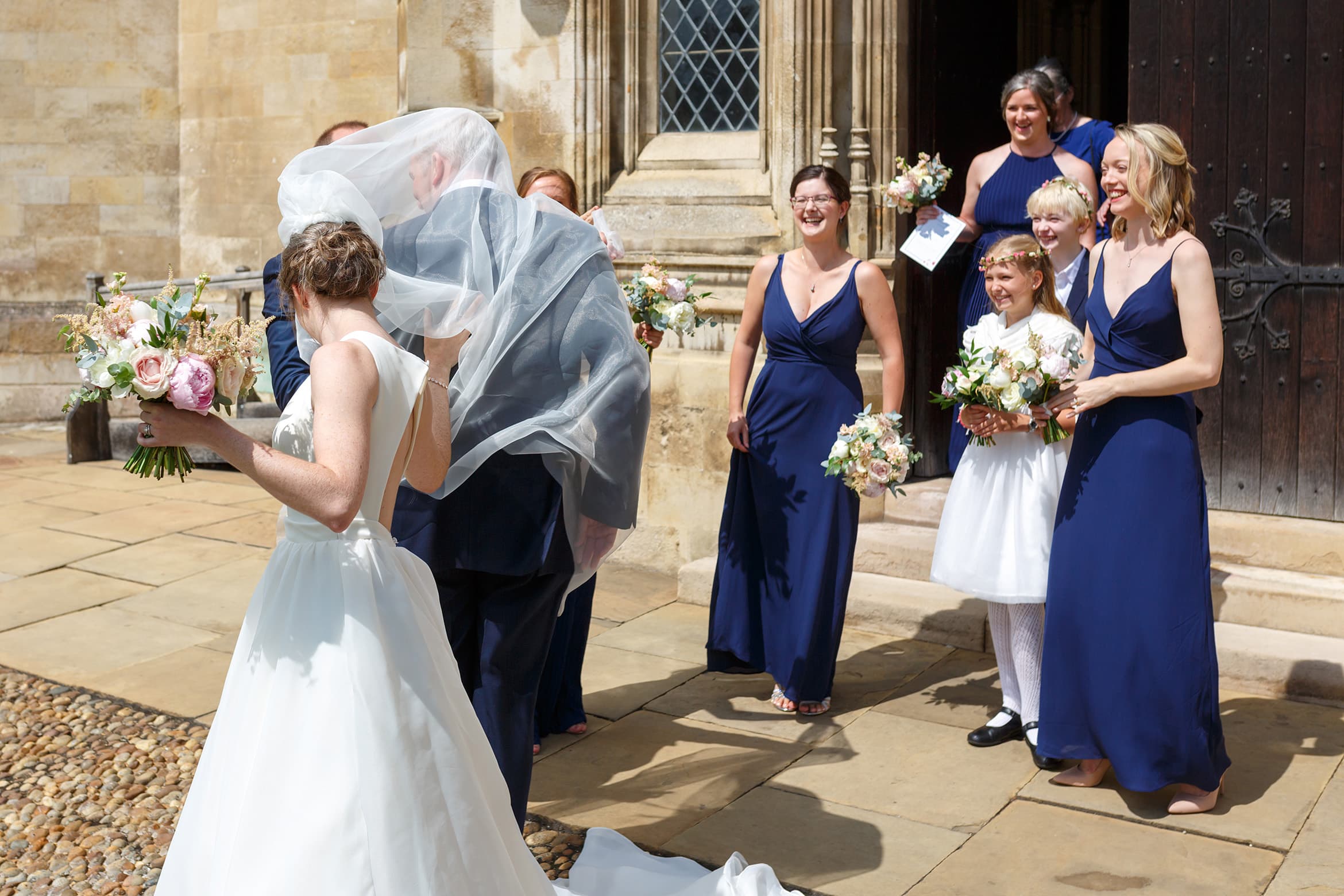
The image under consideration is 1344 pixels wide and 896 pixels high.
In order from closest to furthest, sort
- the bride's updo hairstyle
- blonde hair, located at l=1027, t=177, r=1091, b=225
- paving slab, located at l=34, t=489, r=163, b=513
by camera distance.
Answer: the bride's updo hairstyle < blonde hair, located at l=1027, t=177, r=1091, b=225 < paving slab, located at l=34, t=489, r=163, b=513

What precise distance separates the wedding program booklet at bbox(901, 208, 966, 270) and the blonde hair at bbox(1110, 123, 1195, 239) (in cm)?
143

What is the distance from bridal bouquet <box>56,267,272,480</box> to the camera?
254 centimetres

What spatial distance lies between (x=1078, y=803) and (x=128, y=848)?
2.85m

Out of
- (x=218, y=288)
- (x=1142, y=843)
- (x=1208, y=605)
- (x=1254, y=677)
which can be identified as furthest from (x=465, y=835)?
(x=218, y=288)

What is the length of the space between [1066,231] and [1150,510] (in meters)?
1.33

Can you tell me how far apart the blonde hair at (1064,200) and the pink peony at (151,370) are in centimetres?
338

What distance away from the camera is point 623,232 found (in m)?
7.36

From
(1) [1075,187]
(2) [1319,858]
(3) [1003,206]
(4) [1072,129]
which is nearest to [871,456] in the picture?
(1) [1075,187]

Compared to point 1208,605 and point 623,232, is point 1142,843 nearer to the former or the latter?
point 1208,605

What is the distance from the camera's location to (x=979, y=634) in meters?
5.76

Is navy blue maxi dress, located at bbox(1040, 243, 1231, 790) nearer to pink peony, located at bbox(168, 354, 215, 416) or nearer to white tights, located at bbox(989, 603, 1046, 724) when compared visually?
white tights, located at bbox(989, 603, 1046, 724)

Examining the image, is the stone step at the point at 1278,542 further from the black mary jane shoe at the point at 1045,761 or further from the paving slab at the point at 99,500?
the paving slab at the point at 99,500

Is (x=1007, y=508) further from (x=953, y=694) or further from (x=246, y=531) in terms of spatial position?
(x=246, y=531)

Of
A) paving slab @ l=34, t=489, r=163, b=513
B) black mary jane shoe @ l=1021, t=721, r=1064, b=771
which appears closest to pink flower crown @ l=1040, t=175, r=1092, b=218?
black mary jane shoe @ l=1021, t=721, r=1064, b=771
